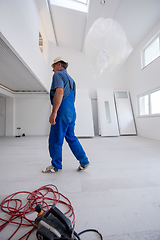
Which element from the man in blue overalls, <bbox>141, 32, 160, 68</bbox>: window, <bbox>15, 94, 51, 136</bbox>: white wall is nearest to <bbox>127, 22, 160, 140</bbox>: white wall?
<bbox>141, 32, 160, 68</bbox>: window

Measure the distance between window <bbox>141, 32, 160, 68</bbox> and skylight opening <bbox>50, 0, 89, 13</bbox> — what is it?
2.28m

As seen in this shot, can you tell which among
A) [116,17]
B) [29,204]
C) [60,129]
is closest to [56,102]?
[60,129]

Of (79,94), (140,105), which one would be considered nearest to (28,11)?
(79,94)

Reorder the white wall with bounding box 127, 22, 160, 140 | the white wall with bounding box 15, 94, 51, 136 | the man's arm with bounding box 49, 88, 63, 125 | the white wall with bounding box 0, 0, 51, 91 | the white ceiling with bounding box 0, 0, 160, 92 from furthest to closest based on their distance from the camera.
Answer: the white wall with bounding box 15, 94, 51, 136, the white wall with bounding box 127, 22, 160, 140, the white ceiling with bounding box 0, 0, 160, 92, the white wall with bounding box 0, 0, 51, 91, the man's arm with bounding box 49, 88, 63, 125

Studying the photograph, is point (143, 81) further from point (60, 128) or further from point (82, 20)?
point (60, 128)

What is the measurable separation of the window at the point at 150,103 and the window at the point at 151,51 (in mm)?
1070

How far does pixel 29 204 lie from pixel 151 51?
16.4ft

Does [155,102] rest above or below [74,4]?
below

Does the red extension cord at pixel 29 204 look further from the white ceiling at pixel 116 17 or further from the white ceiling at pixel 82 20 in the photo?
the white ceiling at pixel 116 17

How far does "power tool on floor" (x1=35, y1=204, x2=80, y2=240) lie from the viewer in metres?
0.53

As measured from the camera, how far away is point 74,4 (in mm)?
3496

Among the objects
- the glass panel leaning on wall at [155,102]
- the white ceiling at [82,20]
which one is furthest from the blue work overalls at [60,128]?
the glass panel leaning on wall at [155,102]

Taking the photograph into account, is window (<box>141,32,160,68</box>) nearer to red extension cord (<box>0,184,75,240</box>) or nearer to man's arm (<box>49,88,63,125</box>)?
man's arm (<box>49,88,63,125</box>)

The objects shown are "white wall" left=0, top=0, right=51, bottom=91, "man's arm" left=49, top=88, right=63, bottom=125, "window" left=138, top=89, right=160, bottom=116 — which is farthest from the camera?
"window" left=138, top=89, right=160, bottom=116
